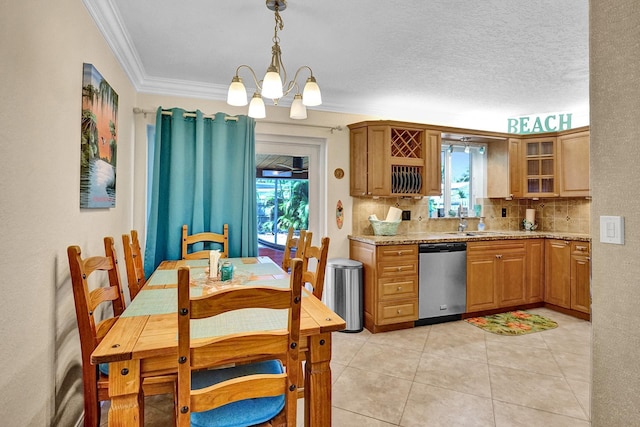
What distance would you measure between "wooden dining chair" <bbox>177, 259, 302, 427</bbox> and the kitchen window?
12.0ft

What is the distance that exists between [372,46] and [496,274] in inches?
115

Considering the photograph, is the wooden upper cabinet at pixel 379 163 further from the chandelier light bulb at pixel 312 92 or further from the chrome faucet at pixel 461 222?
the chandelier light bulb at pixel 312 92

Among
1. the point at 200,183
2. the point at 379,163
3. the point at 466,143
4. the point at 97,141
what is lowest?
the point at 200,183

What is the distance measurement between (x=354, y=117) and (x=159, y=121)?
214 centimetres

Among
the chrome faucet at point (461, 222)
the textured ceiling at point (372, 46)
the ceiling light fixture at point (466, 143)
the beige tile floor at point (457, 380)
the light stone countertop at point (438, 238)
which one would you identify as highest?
the textured ceiling at point (372, 46)

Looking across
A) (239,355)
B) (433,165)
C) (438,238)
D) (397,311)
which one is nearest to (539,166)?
(433,165)

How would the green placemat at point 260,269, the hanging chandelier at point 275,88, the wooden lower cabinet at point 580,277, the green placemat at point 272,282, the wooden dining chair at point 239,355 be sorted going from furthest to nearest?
the wooden lower cabinet at point 580,277, the green placemat at point 260,269, the green placemat at point 272,282, the hanging chandelier at point 275,88, the wooden dining chair at point 239,355

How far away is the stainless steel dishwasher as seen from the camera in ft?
11.8

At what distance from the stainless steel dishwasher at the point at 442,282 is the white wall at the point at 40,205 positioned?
118 inches

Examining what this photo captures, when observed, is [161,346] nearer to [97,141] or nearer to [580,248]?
[97,141]

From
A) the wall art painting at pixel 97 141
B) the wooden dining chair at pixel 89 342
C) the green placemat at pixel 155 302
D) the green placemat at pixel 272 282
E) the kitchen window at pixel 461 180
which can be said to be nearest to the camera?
the wooden dining chair at pixel 89 342

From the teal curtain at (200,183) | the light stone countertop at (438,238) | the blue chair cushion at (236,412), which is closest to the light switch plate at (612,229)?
the blue chair cushion at (236,412)

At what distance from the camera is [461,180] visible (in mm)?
4734

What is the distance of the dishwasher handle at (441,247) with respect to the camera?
3.58m
